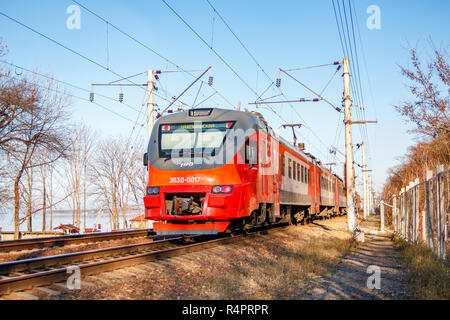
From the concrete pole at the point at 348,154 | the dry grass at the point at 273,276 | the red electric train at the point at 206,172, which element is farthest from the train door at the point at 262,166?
the concrete pole at the point at 348,154

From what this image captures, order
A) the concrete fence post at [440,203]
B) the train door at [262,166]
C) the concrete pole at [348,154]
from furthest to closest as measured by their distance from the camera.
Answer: the concrete pole at [348,154]
the train door at [262,166]
the concrete fence post at [440,203]

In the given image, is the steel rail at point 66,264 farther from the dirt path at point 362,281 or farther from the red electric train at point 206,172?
the dirt path at point 362,281

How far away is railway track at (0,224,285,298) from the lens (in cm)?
608

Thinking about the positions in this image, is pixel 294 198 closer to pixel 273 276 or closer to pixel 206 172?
pixel 206 172

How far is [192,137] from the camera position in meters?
11.4

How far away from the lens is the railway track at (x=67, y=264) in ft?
20.0

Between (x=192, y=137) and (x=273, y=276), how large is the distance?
4854 mm

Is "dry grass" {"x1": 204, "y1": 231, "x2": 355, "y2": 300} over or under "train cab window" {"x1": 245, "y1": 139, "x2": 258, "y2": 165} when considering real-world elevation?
under

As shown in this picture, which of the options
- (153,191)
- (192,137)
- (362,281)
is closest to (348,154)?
(192,137)

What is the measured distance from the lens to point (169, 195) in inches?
432

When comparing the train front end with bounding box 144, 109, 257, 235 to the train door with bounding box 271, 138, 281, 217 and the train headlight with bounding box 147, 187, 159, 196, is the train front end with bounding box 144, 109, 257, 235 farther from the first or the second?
the train door with bounding box 271, 138, 281, 217

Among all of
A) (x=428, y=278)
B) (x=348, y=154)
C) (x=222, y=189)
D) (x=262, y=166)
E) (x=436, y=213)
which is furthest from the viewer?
(x=348, y=154)

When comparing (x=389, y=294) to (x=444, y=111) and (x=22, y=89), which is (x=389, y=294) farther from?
(x=22, y=89)

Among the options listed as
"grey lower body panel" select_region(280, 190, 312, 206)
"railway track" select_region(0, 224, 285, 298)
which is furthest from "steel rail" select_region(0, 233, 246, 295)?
"grey lower body panel" select_region(280, 190, 312, 206)
